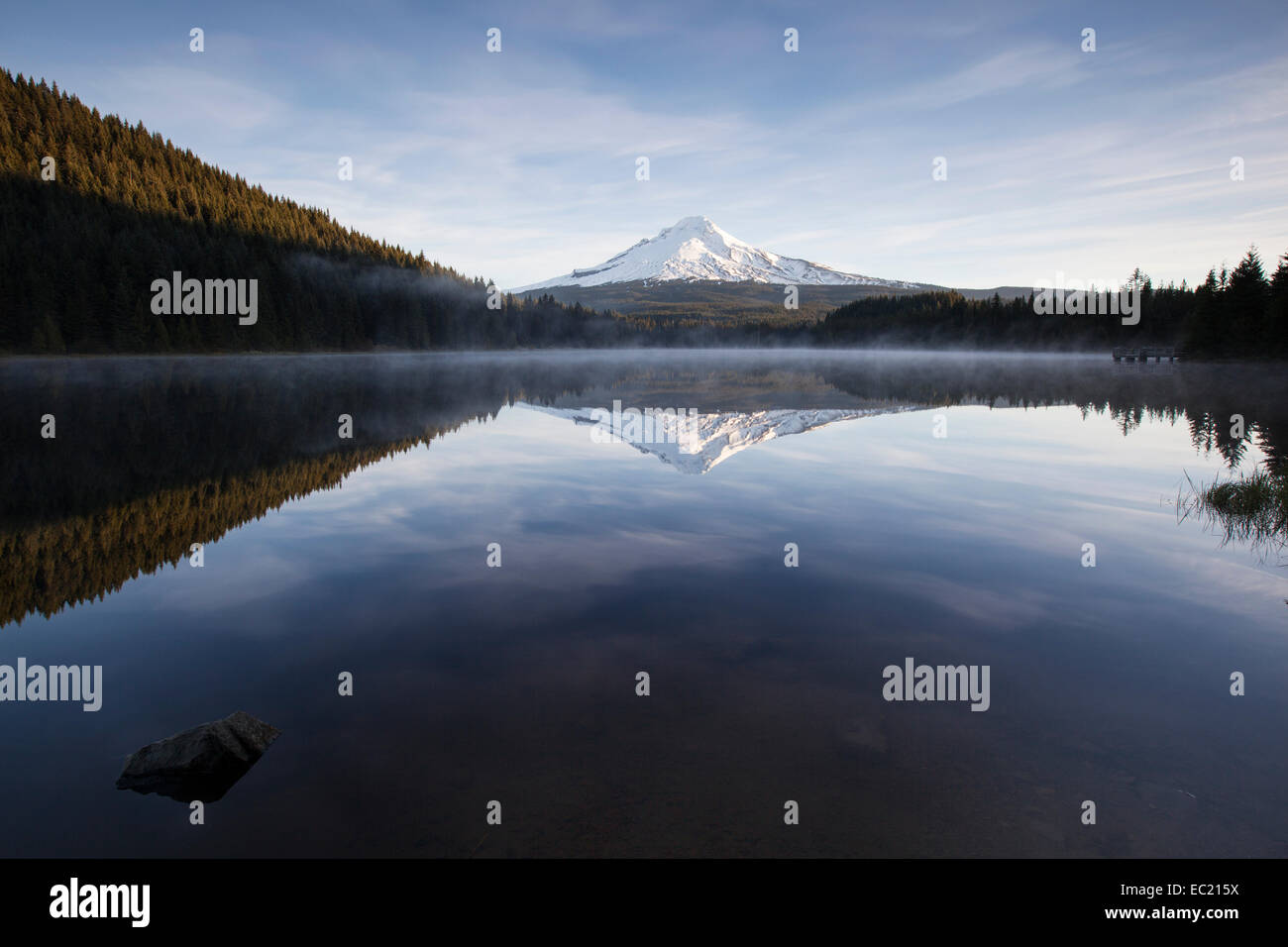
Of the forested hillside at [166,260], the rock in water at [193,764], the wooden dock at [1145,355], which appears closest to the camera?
the rock in water at [193,764]

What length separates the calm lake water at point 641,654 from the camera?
5746 mm

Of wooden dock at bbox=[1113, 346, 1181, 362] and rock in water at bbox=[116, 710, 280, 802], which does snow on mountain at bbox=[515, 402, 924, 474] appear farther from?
wooden dock at bbox=[1113, 346, 1181, 362]

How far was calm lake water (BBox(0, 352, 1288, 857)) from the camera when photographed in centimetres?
575

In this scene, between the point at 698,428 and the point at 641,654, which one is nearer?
the point at 641,654

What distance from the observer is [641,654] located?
8.90m

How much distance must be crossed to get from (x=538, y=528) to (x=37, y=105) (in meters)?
197

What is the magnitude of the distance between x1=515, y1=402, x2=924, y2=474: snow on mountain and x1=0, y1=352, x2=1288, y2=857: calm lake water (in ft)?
8.22

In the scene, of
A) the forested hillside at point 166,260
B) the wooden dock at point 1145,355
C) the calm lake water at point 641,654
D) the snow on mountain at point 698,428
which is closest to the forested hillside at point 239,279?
the forested hillside at point 166,260

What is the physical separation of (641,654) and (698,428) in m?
21.3

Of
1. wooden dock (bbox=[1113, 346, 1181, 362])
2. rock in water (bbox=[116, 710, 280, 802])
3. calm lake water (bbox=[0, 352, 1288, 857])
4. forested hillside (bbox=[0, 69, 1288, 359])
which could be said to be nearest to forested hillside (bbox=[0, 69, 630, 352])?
forested hillside (bbox=[0, 69, 1288, 359])

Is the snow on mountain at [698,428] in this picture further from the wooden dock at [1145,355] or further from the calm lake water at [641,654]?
the wooden dock at [1145,355]

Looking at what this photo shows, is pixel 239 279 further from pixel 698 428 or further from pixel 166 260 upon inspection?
pixel 698 428

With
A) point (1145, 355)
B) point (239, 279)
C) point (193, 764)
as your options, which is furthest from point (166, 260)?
point (1145, 355)

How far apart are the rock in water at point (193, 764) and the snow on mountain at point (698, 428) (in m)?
16.3
